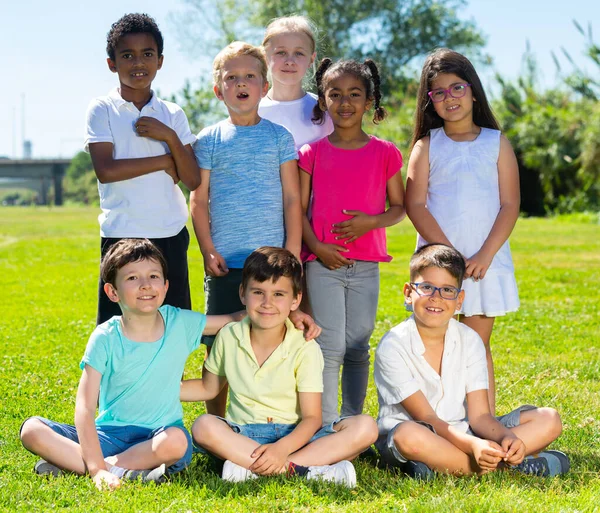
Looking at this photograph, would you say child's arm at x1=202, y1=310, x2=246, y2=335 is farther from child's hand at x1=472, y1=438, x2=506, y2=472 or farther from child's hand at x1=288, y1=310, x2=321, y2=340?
child's hand at x1=472, y1=438, x2=506, y2=472

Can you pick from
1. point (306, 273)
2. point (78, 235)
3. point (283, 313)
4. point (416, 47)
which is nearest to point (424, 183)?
point (306, 273)

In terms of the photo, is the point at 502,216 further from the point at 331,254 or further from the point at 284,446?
the point at 284,446

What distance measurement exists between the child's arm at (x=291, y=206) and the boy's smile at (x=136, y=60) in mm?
812

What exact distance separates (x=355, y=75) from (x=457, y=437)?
1.87m

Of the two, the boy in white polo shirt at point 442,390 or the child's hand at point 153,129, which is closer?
the boy in white polo shirt at point 442,390

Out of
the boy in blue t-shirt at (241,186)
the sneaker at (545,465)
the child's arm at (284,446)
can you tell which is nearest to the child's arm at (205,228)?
the boy in blue t-shirt at (241,186)

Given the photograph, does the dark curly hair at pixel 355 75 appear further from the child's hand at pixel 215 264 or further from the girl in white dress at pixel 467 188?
the child's hand at pixel 215 264

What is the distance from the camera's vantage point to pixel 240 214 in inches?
163

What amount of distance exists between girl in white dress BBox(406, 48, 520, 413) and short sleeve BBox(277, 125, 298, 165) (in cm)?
65

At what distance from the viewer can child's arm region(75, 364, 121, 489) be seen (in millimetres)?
3479

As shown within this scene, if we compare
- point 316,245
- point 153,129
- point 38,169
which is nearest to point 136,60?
point 153,129

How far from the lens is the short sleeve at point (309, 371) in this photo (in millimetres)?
3863

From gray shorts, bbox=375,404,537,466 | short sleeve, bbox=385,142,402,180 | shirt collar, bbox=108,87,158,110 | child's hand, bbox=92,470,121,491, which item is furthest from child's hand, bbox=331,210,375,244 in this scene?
child's hand, bbox=92,470,121,491

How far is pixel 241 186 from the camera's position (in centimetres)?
415
